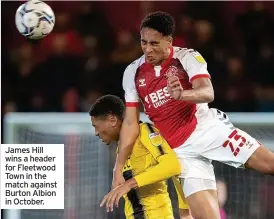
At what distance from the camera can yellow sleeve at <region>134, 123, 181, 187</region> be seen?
5672 mm

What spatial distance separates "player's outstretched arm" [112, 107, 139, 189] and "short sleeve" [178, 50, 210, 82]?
18.8 inches

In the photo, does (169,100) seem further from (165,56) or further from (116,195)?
(116,195)

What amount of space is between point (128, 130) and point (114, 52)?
371 cm

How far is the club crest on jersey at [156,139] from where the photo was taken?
5809 millimetres

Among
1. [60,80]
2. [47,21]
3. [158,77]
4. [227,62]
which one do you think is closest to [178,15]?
[227,62]

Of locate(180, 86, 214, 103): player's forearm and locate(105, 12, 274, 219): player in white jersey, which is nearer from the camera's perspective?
locate(180, 86, 214, 103): player's forearm

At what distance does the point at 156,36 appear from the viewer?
19.0 ft

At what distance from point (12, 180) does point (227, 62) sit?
316 cm

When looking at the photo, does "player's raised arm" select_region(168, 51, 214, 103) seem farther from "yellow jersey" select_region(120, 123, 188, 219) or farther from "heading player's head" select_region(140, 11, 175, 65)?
"yellow jersey" select_region(120, 123, 188, 219)

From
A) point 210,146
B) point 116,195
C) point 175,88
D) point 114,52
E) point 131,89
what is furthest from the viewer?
point 114,52

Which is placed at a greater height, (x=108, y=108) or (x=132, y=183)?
(x=108, y=108)

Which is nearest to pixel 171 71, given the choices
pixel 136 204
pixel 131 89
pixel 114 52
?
pixel 131 89

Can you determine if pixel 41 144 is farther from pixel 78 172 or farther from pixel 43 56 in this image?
pixel 43 56

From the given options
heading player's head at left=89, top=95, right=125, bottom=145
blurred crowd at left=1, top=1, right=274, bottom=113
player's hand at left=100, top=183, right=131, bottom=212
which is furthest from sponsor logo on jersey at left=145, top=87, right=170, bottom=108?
Result: blurred crowd at left=1, top=1, right=274, bottom=113
